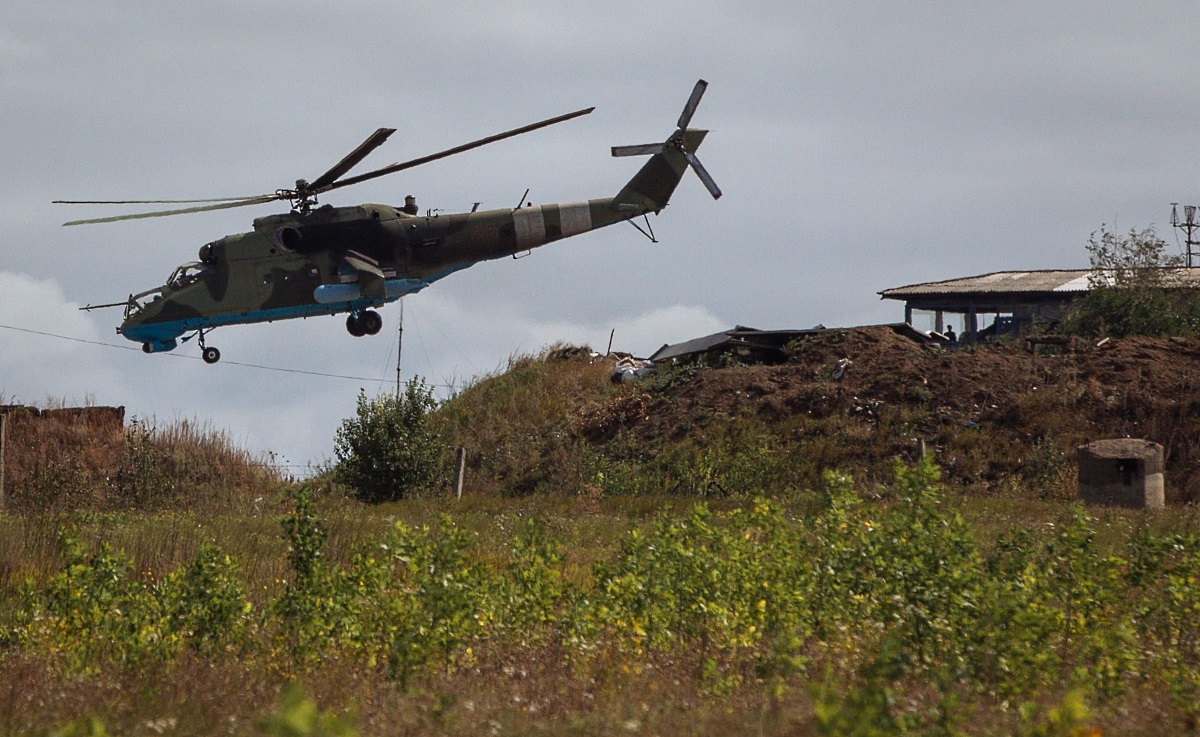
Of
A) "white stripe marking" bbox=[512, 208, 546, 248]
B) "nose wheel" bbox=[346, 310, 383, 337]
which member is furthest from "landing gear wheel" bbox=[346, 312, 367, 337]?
"white stripe marking" bbox=[512, 208, 546, 248]

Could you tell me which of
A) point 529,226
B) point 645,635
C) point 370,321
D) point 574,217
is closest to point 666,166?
point 574,217

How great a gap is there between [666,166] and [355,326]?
775 cm

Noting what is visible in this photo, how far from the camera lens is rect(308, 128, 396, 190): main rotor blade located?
21.7m

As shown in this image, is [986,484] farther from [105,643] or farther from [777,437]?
[105,643]

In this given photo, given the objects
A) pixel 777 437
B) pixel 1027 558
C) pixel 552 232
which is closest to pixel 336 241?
pixel 552 232

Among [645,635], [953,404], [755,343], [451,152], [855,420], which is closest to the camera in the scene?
[645,635]

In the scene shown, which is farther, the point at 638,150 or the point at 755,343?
the point at 755,343

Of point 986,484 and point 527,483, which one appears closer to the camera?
point 986,484

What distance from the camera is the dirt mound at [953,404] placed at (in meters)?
29.5

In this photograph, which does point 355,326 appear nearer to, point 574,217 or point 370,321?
point 370,321

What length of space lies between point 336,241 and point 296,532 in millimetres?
14367

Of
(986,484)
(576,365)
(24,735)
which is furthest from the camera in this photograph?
(576,365)

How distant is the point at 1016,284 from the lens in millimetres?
48750

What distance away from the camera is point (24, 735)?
24.8ft
